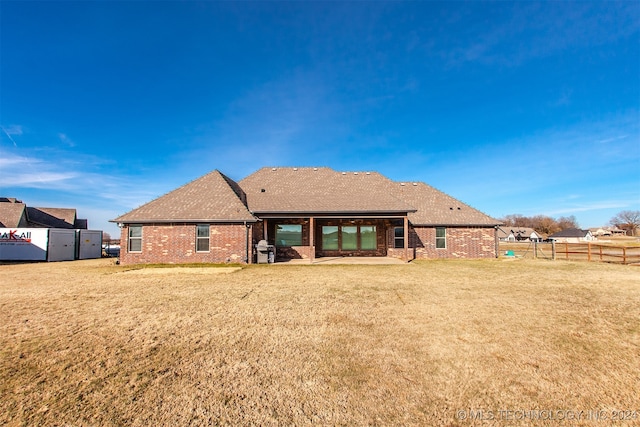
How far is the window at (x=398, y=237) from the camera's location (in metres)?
18.6

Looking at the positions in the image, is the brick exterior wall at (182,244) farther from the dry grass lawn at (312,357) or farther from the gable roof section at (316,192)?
the dry grass lawn at (312,357)

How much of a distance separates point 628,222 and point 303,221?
143 m

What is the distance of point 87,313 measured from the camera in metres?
6.12

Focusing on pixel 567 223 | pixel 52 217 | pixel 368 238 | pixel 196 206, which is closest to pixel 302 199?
pixel 368 238

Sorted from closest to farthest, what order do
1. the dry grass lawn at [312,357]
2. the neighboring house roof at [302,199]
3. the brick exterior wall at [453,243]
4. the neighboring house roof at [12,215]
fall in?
the dry grass lawn at [312,357], the neighboring house roof at [302,199], the brick exterior wall at [453,243], the neighboring house roof at [12,215]

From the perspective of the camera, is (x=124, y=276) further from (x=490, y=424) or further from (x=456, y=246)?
(x=456, y=246)

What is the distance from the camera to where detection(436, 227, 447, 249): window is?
18.7 metres

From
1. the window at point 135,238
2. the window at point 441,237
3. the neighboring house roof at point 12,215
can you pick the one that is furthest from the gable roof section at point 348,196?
the neighboring house roof at point 12,215

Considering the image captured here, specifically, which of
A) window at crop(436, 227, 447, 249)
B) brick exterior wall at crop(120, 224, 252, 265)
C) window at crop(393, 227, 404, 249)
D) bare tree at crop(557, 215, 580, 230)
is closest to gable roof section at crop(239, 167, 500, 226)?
window at crop(436, 227, 447, 249)

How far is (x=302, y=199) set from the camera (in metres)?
17.9

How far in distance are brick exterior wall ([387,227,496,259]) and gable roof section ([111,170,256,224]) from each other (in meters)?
9.64

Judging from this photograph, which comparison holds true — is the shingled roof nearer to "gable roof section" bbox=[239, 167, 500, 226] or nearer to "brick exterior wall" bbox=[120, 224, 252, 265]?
"brick exterior wall" bbox=[120, 224, 252, 265]

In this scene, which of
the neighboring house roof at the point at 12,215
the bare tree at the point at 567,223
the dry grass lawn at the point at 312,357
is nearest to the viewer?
the dry grass lawn at the point at 312,357

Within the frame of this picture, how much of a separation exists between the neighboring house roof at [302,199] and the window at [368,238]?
2015 mm
